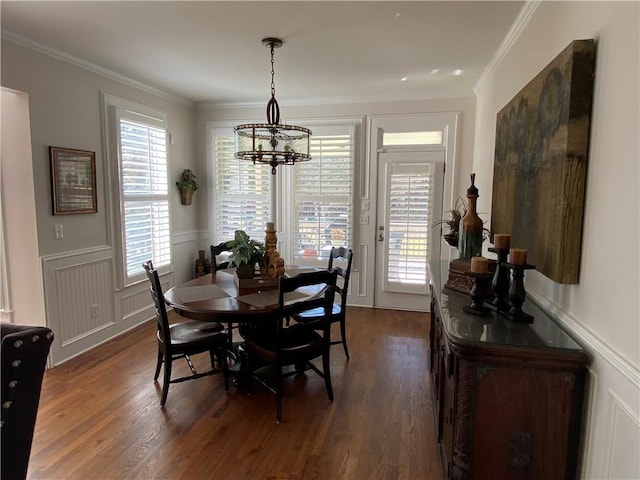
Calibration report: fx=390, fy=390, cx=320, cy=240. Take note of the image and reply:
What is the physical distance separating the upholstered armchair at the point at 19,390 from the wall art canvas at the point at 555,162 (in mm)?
1963

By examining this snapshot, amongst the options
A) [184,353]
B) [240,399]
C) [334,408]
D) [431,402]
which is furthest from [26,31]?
[431,402]

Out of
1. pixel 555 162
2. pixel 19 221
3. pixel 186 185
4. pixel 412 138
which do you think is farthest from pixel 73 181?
pixel 555 162

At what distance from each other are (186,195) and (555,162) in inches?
168

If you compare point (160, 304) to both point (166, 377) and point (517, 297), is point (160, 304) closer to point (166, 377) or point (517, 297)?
point (166, 377)

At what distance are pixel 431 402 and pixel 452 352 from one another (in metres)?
1.31

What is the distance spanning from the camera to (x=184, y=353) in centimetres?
268

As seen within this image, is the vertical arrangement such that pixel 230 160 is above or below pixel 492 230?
above

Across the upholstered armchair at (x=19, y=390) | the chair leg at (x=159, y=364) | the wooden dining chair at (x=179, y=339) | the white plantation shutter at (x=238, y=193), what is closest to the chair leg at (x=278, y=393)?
the wooden dining chair at (x=179, y=339)

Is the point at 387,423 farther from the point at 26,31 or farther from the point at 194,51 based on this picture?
the point at 26,31

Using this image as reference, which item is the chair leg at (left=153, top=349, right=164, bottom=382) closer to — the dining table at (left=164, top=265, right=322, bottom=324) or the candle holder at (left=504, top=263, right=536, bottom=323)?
the dining table at (left=164, top=265, right=322, bottom=324)

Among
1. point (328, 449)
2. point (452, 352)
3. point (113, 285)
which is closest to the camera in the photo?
point (452, 352)

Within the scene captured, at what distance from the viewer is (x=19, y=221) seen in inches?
124

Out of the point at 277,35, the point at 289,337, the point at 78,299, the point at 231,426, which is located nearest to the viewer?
the point at 231,426

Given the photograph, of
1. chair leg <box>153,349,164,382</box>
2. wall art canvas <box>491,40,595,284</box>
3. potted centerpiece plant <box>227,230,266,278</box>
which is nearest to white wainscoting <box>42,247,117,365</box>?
chair leg <box>153,349,164,382</box>
